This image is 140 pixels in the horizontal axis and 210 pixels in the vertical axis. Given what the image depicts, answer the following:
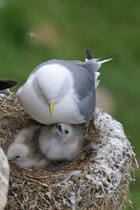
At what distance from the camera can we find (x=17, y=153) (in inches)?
105

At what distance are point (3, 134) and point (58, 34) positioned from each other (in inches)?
82.6

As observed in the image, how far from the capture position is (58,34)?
477 cm

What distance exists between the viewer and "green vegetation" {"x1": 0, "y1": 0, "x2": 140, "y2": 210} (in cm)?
434

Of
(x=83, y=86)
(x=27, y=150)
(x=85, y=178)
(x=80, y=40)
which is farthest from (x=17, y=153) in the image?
(x=80, y=40)

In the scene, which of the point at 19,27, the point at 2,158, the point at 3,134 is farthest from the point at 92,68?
the point at 19,27

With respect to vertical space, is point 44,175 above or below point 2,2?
below

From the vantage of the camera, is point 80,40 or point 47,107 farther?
point 80,40

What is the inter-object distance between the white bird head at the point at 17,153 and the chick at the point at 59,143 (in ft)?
0.44

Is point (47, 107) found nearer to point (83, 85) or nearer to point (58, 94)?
point (58, 94)

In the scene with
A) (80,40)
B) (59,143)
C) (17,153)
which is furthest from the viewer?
(80,40)

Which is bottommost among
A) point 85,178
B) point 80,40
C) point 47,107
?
point 85,178

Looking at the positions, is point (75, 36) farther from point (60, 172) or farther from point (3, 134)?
point (60, 172)

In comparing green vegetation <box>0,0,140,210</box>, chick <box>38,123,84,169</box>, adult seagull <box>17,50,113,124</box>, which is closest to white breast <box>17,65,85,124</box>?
adult seagull <box>17,50,113,124</box>

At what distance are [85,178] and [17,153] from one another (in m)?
0.43
